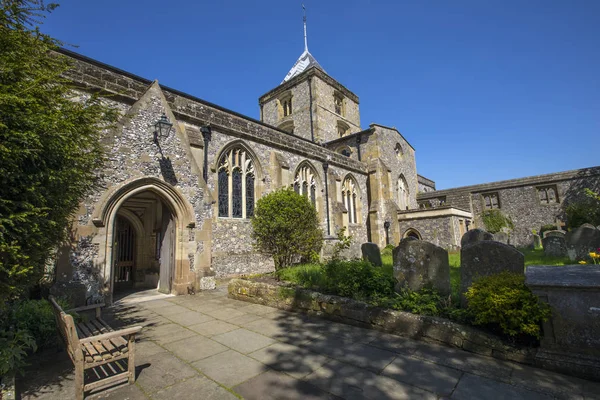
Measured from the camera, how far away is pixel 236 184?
445 inches

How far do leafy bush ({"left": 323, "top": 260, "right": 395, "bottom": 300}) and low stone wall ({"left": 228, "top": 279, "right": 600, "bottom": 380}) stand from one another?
15.7 inches

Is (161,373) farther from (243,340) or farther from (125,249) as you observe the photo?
(125,249)

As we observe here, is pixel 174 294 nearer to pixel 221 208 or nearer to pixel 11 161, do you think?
pixel 221 208

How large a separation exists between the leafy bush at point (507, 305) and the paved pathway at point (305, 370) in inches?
18.4

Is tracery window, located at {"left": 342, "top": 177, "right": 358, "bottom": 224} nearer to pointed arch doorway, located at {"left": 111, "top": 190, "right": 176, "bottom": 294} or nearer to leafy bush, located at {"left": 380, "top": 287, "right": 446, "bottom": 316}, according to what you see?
pointed arch doorway, located at {"left": 111, "top": 190, "right": 176, "bottom": 294}

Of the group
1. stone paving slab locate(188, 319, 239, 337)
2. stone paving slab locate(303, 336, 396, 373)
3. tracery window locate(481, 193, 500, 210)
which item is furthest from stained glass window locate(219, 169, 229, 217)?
tracery window locate(481, 193, 500, 210)

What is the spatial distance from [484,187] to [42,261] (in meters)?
28.3

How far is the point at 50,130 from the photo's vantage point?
2.91m

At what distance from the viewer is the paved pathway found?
281 cm

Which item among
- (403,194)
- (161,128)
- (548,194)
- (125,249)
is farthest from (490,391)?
(548,194)

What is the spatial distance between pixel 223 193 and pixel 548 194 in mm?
24821

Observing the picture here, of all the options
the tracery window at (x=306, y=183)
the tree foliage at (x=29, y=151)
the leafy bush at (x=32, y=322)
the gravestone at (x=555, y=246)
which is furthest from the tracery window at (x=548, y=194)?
the leafy bush at (x=32, y=322)

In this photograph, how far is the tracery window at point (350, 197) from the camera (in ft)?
58.9

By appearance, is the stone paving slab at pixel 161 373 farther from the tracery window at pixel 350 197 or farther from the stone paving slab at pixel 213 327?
the tracery window at pixel 350 197
